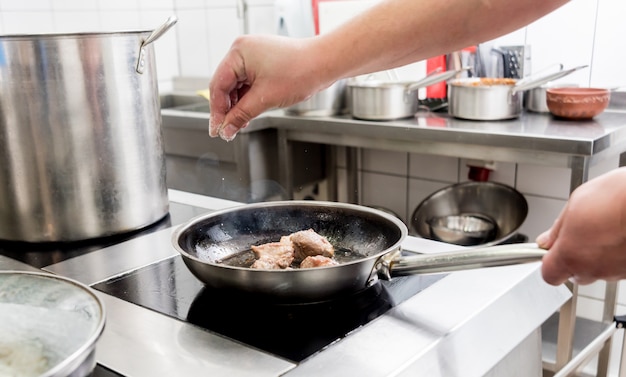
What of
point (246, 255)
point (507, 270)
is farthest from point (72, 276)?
point (507, 270)

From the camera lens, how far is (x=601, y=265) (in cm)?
56

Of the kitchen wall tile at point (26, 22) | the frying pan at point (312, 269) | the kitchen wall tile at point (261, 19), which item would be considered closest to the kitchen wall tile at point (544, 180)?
the kitchen wall tile at point (261, 19)

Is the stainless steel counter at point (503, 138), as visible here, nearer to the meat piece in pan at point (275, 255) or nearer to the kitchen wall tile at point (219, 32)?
the kitchen wall tile at point (219, 32)

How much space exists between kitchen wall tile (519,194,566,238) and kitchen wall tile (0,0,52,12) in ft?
5.96

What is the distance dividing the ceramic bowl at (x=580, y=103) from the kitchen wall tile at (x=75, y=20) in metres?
1.66

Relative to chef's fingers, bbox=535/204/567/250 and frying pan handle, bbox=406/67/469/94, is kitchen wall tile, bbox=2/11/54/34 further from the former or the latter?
chef's fingers, bbox=535/204/567/250

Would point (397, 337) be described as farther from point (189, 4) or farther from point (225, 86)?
point (189, 4)

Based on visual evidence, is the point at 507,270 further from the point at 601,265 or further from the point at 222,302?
the point at 222,302

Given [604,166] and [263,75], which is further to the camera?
[604,166]

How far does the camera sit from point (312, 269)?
2.12 ft

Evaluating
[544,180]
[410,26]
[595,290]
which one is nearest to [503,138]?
[544,180]

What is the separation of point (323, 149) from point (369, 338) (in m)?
1.90

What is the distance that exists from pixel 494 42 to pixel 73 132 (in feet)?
5.41

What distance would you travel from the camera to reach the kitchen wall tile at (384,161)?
2.38 m
